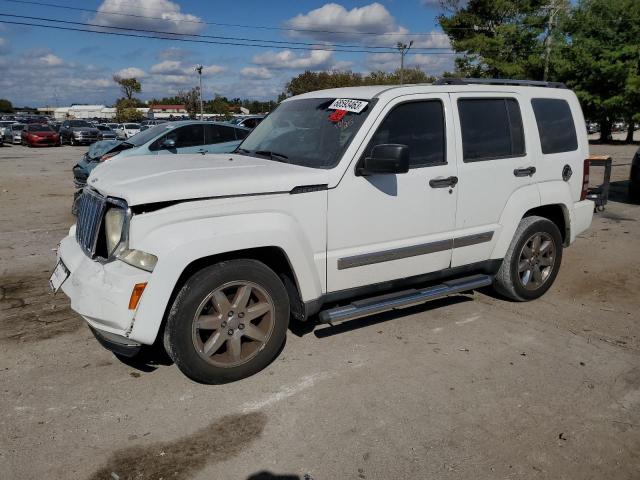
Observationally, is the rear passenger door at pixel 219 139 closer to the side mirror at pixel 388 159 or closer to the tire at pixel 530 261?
the tire at pixel 530 261

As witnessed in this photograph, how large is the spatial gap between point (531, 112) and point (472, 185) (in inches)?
42.8

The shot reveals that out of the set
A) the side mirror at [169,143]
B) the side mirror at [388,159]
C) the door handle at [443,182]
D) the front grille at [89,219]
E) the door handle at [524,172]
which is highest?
the side mirror at [169,143]

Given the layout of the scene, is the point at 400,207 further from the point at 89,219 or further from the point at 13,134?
the point at 13,134

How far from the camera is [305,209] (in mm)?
3523

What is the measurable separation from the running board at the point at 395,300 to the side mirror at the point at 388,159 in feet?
3.21

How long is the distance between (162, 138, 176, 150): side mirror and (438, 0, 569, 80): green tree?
1236 inches

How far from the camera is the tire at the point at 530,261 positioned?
4840mm

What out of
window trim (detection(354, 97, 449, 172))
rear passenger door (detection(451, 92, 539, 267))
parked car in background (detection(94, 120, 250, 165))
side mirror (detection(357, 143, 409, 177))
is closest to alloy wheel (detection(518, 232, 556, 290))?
rear passenger door (detection(451, 92, 539, 267))

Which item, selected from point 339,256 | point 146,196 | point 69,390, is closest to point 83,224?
point 146,196

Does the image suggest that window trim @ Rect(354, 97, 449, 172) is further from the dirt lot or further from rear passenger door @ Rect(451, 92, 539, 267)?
the dirt lot

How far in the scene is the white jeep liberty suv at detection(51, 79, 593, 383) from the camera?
123 inches

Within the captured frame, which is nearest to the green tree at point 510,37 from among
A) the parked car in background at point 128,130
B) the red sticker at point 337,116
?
the parked car in background at point 128,130

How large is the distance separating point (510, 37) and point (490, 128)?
36.8 m

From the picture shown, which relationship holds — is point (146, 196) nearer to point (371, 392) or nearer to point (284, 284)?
point (284, 284)
